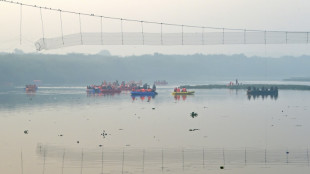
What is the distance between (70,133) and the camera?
1647 inches

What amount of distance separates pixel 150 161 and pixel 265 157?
6.51 metres

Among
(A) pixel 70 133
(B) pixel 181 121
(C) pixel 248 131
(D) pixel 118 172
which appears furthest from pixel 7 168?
(B) pixel 181 121

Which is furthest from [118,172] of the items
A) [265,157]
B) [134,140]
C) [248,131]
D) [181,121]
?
[181,121]

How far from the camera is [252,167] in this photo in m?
27.0

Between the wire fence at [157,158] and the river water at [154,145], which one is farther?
the river water at [154,145]

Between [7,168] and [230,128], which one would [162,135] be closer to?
[230,128]

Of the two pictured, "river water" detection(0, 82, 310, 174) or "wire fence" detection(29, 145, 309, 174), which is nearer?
"wire fence" detection(29, 145, 309, 174)

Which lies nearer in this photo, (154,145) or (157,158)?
(157,158)

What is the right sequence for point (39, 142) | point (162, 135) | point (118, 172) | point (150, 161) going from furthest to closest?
1. point (162, 135)
2. point (39, 142)
3. point (150, 161)
4. point (118, 172)

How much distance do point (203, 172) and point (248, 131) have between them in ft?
60.0

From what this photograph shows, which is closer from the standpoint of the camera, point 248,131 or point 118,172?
point 118,172

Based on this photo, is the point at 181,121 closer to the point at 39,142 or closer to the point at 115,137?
the point at 115,137

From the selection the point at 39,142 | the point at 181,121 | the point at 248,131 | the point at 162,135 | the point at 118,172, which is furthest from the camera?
the point at 181,121

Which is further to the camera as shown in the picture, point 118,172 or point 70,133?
point 70,133
